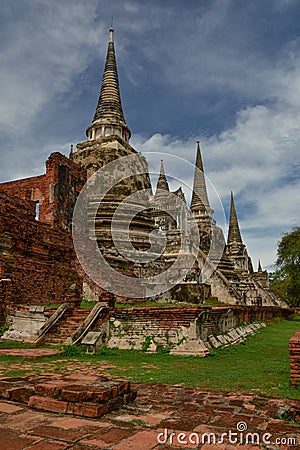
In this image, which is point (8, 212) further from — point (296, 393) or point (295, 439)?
point (295, 439)

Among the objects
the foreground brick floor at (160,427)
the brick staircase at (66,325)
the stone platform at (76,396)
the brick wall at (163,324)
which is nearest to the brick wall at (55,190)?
the brick staircase at (66,325)

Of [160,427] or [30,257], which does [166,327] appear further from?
[30,257]

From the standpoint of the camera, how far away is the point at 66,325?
957cm

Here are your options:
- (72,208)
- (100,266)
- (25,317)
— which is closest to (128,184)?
(72,208)

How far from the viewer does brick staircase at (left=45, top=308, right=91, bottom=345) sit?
30.5ft

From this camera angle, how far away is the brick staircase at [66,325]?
9289 mm

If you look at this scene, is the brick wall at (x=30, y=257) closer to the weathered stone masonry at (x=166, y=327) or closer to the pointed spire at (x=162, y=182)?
the weathered stone masonry at (x=166, y=327)

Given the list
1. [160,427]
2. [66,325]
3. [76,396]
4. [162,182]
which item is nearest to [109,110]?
[162,182]

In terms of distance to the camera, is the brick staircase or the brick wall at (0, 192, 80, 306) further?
the brick wall at (0, 192, 80, 306)

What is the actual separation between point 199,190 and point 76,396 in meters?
36.7

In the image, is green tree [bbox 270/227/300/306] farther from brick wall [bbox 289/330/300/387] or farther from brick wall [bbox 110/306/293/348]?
brick wall [bbox 289/330/300/387]

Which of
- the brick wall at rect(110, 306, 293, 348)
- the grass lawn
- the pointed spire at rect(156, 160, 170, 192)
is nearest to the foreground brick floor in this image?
the grass lawn

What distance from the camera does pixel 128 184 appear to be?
2278 cm

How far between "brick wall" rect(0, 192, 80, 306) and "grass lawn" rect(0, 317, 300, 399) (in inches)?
117
